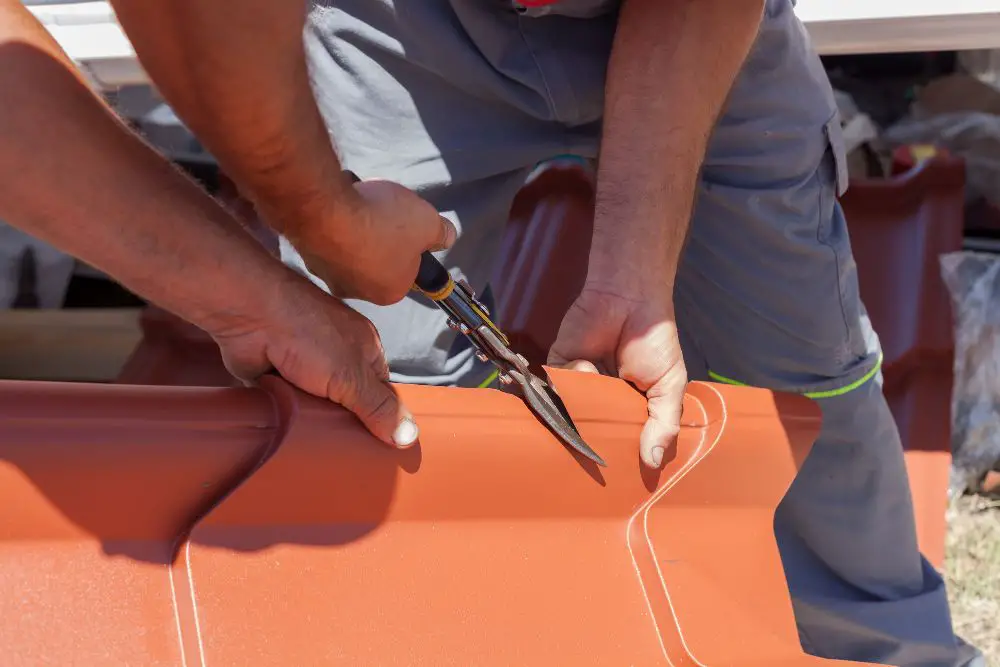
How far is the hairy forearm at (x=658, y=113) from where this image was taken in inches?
38.5

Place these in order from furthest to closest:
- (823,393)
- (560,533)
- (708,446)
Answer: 1. (823,393)
2. (708,446)
3. (560,533)

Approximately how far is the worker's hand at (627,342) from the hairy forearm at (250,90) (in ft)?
1.19

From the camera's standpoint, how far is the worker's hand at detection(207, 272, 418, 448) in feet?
2.22

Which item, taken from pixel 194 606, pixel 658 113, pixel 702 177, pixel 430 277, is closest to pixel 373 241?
pixel 430 277

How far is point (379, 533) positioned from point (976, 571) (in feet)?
4.86

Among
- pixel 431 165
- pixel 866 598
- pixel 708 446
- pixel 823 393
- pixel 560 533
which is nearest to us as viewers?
pixel 560 533

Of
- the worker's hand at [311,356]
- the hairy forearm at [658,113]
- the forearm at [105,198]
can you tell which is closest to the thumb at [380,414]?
the worker's hand at [311,356]

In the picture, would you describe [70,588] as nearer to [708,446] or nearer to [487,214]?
[708,446]

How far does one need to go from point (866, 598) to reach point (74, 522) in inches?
54.2

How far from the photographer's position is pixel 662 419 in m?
0.83

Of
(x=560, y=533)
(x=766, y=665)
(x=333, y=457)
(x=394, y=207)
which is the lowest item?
(x=766, y=665)

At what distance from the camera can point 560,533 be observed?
2.48ft

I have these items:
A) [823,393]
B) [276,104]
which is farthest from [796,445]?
[276,104]

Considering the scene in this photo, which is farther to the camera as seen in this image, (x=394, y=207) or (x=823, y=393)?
(x=823, y=393)
